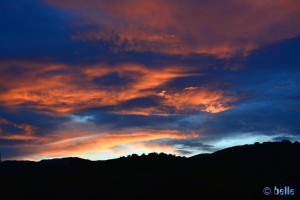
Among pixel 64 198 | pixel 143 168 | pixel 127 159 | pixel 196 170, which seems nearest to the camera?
pixel 64 198

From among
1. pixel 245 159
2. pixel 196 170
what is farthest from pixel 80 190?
pixel 245 159

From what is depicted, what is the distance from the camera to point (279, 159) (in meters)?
95.1

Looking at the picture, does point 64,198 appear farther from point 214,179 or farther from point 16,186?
point 214,179

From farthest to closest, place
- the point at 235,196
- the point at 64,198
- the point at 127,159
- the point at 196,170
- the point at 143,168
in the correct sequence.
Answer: the point at 127,159, the point at 143,168, the point at 196,170, the point at 64,198, the point at 235,196

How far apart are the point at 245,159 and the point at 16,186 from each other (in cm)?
4915

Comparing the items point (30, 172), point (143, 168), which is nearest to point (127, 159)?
point (143, 168)

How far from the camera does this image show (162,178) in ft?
244

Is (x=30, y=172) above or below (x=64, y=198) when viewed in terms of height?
above

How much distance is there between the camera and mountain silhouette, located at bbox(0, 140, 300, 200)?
223 feet

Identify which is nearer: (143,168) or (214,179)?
(214,179)

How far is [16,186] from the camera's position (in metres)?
79.1

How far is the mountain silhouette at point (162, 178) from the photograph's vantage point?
68000 millimetres

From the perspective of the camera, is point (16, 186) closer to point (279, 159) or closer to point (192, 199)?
point (192, 199)

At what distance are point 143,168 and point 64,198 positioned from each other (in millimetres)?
20883
